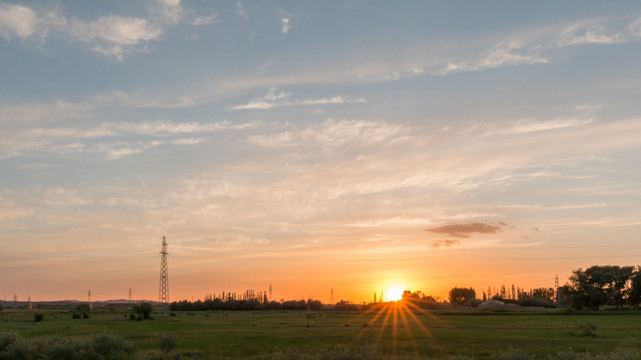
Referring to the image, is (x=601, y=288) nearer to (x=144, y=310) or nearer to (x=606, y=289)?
(x=606, y=289)

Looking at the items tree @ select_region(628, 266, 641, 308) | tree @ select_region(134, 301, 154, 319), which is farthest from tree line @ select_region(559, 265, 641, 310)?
tree @ select_region(134, 301, 154, 319)

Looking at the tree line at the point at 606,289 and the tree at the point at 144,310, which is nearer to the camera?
the tree at the point at 144,310

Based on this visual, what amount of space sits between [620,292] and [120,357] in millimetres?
141913

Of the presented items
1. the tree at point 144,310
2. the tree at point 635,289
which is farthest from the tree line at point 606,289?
the tree at point 144,310

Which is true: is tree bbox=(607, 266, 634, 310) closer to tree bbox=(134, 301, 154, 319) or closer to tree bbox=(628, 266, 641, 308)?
tree bbox=(628, 266, 641, 308)

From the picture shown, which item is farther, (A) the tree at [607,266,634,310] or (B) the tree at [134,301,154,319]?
(A) the tree at [607,266,634,310]

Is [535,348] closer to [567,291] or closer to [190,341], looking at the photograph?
[190,341]

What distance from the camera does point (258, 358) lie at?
34156mm

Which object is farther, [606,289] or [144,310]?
[606,289]

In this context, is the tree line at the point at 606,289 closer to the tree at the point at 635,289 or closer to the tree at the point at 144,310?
the tree at the point at 635,289

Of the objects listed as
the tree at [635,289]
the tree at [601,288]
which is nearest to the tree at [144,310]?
the tree at [601,288]

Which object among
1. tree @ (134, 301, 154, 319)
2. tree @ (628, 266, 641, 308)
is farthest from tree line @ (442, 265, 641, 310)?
tree @ (134, 301, 154, 319)

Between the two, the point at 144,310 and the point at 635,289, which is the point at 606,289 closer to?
the point at 635,289

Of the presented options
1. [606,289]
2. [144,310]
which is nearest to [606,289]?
[606,289]
